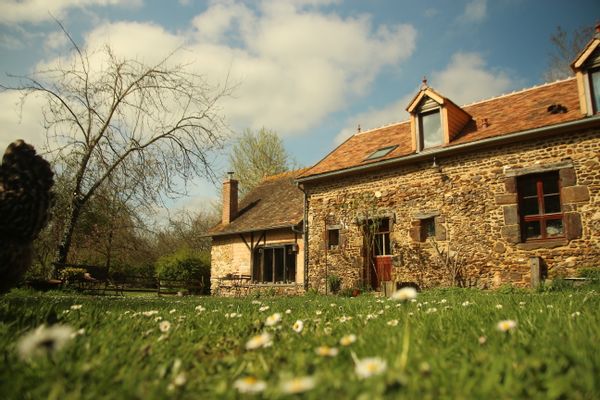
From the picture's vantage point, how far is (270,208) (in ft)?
63.4

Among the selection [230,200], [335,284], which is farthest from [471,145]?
[230,200]

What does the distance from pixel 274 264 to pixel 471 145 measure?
9.36 m


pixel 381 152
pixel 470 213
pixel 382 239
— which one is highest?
pixel 381 152

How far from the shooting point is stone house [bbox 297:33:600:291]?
1023 centimetres

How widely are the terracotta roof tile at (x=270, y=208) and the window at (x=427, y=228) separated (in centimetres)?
508

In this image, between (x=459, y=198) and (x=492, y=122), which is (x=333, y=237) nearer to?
(x=459, y=198)

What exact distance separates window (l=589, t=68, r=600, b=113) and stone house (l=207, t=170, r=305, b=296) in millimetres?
9892

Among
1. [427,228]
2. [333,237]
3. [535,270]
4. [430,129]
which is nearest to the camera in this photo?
[535,270]

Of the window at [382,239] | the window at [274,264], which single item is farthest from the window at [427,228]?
the window at [274,264]

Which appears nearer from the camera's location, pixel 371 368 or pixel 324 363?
pixel 371 368

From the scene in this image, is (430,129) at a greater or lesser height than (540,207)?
greater

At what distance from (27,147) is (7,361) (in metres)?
2.10

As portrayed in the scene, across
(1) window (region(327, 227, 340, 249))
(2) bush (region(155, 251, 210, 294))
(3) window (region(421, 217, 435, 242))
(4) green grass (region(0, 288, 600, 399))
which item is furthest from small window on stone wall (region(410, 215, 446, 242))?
(2) bush (region(155, 251, 210, 294))

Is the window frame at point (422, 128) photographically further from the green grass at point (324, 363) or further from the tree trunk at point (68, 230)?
the tree trunk at point (68, 230)
